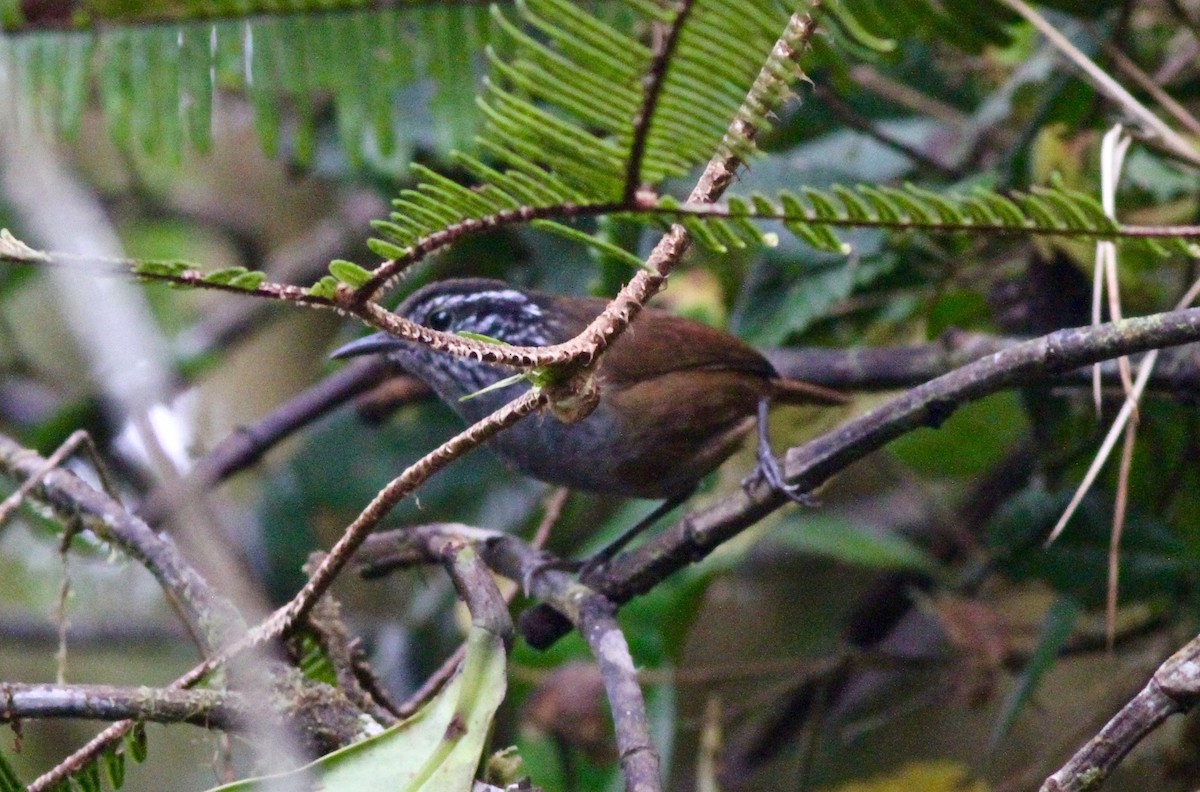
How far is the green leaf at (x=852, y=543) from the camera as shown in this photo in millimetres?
3240

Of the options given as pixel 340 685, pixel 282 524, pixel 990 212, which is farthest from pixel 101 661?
pixel 990 212

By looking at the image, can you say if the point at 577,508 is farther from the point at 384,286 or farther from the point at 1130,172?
the point at 384,286

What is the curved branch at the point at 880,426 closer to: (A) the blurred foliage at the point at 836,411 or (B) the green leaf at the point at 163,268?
(A) the blurred foliage at the point at 836,411

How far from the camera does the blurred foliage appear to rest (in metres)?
2.84

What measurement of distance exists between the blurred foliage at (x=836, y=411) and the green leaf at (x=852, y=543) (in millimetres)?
11

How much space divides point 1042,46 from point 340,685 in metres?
2.50

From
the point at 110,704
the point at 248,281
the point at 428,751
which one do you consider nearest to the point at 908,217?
the point at 248,281

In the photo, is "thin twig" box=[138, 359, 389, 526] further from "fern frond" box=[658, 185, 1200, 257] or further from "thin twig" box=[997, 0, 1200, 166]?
"fern frond" box=[658, 185, 1200, 257]

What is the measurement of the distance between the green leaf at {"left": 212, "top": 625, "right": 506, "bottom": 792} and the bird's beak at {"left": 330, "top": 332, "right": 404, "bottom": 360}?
117 centimetres

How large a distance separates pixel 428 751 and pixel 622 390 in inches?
53.5

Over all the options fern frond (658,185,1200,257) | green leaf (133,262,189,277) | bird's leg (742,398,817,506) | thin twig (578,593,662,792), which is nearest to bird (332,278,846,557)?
bird's leg (742,398,817,506)

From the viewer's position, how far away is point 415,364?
283 centimetres

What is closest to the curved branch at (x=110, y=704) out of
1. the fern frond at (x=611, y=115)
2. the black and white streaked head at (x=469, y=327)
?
the fern frond at (x=611, y=115)

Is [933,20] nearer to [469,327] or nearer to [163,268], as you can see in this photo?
[469,327]
